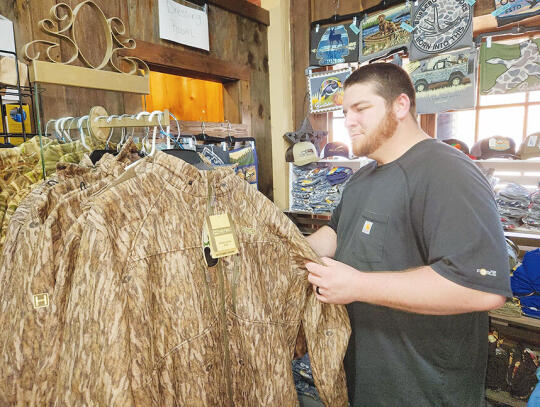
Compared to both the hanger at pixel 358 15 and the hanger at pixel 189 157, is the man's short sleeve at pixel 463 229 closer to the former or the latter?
the hanger at pixel 189 157

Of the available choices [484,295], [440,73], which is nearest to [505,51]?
[440,73]

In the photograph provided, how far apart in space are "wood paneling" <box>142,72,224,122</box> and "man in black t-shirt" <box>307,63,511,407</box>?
135 inches

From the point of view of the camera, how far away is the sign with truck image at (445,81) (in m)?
2.45

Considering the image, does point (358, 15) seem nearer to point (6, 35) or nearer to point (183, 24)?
point (183, 24)

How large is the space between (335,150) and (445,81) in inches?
40.0

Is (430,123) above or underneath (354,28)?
underneath

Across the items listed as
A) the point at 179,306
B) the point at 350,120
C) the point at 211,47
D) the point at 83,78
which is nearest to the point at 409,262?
the point at 350,120

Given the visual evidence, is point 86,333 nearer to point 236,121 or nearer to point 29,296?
point 29,296

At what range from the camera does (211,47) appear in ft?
9.45

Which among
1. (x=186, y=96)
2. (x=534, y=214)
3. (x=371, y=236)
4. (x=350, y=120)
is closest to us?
(x=371, y=236)

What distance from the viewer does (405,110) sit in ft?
4.05

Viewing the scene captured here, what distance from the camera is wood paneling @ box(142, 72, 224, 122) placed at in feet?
14.6

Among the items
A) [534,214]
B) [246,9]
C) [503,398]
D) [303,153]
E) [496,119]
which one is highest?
[246,9]

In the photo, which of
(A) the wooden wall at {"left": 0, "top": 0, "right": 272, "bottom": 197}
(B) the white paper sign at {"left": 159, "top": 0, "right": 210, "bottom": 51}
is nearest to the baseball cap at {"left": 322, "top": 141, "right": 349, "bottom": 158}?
(A) the wooden wall at {"left": 0, "top": 0, "right": 272, "bottom": 197}
